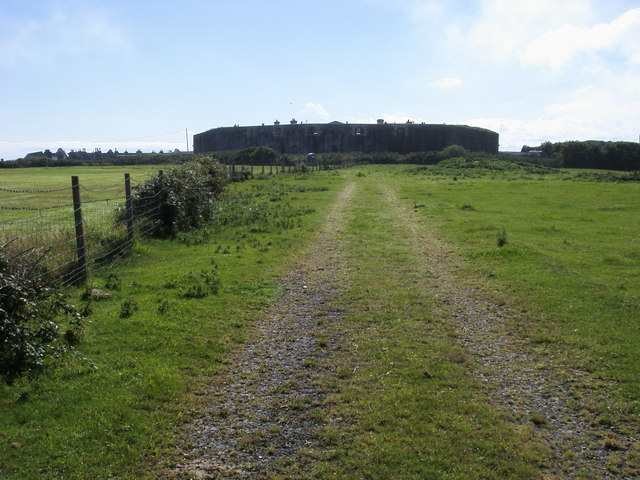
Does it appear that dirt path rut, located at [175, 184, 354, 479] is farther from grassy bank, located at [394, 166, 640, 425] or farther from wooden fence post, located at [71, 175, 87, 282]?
wooden fence post, located at [71, 175, 87, 282]

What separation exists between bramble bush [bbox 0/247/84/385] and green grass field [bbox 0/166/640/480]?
0.24 meters

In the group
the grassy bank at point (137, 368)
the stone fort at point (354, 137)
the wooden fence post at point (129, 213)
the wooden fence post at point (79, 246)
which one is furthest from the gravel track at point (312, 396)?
the stone fort at point (354, 137)

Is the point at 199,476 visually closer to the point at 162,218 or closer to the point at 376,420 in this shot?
the point at 376,420

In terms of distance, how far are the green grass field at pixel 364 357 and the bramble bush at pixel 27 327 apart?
24cm

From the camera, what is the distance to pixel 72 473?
4.00 m

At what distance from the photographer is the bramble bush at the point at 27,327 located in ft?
17.7

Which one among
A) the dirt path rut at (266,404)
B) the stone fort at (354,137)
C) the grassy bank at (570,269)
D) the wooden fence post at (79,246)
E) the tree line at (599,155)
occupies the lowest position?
the dirt path rut at (266,404)

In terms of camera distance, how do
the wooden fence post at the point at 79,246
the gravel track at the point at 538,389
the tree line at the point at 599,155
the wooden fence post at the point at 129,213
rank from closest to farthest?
the gravel track at the point at 538,389 → the wooden fence post at the point at 79,246 → the wooden fence post at the point at 129,213 → the tree line at the point at 599,155

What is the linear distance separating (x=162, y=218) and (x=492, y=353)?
36.0ft

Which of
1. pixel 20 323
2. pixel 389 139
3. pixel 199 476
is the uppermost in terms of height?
pixel 389 139

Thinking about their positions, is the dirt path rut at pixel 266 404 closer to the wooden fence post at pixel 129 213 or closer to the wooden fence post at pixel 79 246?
the wooden fence post at pixel 79 246

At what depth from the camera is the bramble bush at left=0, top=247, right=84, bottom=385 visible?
5.39 m

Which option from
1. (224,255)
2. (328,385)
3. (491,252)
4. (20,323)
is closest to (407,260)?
(491,252)

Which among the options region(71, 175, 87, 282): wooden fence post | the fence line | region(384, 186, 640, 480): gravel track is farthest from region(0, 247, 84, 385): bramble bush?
region(384, 186, 640, 480): gravel track
